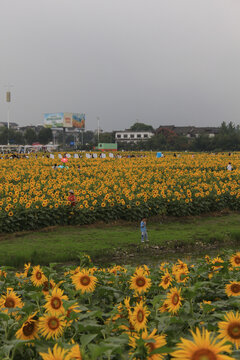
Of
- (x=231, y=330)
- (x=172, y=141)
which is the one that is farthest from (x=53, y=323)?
(x=172, y=141)

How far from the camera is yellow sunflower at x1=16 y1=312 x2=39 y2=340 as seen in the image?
9.16 ft

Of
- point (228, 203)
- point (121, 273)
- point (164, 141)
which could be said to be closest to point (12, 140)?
point (164, 141)

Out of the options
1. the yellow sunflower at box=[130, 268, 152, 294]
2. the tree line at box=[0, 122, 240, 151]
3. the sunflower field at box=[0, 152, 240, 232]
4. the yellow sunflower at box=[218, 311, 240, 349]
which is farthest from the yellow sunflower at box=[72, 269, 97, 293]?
the tree line at box=[0, 122, 240, 151]

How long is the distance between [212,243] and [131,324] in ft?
37.2

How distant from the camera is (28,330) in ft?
9.28

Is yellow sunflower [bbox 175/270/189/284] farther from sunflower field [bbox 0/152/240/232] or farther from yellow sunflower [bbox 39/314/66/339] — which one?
sunflower field [bbox 0/152/240/232]

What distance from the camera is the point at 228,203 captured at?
19.0 meters

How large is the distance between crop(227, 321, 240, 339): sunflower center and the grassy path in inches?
373

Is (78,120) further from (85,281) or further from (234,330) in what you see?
(234,330)

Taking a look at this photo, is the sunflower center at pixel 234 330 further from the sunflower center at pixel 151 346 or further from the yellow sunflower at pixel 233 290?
the yellow sunflower at pixel 233 290

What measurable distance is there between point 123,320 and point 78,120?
9934 cm

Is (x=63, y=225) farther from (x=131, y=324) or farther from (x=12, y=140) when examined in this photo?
(x=12, y=140)

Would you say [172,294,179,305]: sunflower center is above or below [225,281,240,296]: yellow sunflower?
above

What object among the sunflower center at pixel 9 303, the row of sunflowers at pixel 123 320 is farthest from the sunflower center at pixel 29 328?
the sunflower center at pixel 9 303
